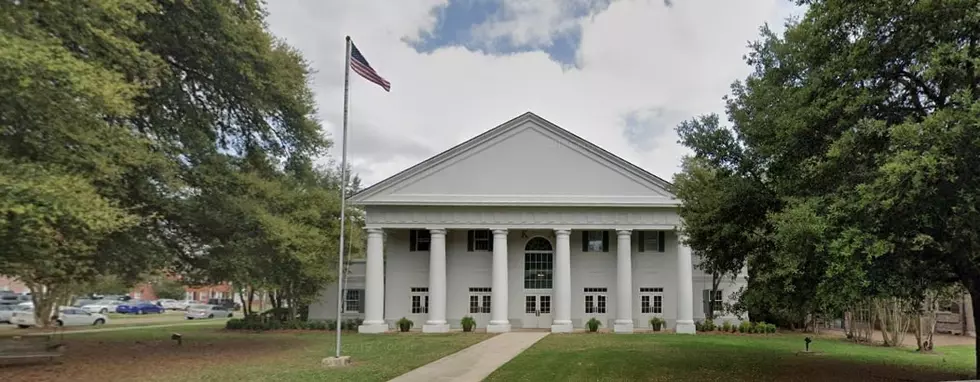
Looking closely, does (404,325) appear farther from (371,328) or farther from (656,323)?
(656,323)

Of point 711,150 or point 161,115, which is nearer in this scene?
point 711,150

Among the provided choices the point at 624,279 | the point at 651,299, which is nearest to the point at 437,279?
the point at 624,279

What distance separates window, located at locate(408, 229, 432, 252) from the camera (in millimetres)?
35875

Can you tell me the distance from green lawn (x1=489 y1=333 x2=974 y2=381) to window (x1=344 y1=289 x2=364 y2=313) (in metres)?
15.1

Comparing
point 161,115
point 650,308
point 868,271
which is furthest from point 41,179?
point 650,308

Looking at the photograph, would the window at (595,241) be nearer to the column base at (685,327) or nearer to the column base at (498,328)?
the column base at (685,327)

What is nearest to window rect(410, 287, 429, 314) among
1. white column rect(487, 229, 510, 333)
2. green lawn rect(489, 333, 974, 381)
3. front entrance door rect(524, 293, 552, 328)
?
white column rect(487, 229, 510, 333)

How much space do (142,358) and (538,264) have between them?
69.5 feet

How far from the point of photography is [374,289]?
32.7 metres

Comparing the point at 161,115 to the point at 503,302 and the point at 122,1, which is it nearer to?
the point at 122,1

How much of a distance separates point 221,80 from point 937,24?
2053 centimetres

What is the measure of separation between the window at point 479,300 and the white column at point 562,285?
4.18m

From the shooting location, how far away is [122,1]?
15.0 m

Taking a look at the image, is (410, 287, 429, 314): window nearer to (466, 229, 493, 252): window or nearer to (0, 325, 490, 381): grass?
(466, 229, 493, 252): window
